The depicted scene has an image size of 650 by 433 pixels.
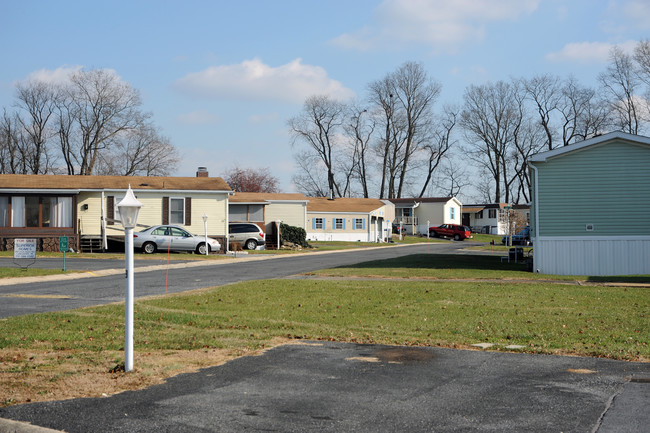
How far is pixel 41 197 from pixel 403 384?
102ft

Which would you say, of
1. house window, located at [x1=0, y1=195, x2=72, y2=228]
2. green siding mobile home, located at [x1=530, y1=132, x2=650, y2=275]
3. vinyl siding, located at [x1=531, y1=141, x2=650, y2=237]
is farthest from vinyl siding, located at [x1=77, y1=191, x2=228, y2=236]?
vinyl siding, located at [x1=531, y1=141, x2=650, y2=237]

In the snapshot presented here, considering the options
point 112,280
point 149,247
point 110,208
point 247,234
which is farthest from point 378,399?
point 247,234

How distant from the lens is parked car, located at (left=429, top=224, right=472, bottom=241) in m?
66.9

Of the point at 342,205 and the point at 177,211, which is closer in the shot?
the point at 177,211

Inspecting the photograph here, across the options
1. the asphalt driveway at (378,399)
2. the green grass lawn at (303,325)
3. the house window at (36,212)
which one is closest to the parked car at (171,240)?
the house window at (36,212)

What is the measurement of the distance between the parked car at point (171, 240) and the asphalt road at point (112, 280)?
10.0 feet

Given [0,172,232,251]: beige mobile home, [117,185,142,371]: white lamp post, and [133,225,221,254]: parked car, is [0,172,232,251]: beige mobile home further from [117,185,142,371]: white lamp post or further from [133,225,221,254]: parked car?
[117,185,142,371]: white lamp post

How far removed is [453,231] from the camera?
67.4 metres

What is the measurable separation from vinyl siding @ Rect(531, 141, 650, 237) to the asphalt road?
931cm

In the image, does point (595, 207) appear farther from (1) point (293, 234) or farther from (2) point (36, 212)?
(2) point (36, 212)

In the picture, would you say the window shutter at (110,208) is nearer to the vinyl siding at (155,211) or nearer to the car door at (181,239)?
the vinyl siding at (155,211)

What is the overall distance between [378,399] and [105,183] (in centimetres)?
3219

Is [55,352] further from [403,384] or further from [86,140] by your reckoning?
[86,140]

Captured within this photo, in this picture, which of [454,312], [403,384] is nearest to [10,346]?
[403,384]
